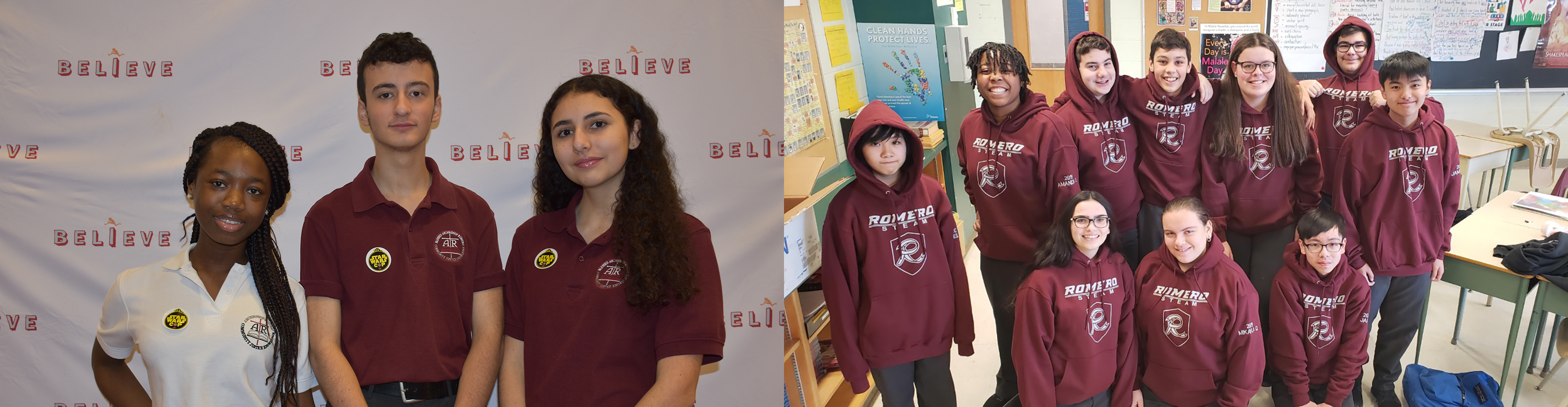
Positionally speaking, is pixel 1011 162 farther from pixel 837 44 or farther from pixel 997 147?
pixel 837 44

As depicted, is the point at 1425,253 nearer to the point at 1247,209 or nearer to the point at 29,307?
the point at 1247,209

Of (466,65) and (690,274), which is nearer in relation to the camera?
(690,274)

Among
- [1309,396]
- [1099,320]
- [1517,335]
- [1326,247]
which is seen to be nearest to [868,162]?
[1099,320]

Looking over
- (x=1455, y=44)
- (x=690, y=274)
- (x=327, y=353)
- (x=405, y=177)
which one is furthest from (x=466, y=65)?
(x=1455, y=44)

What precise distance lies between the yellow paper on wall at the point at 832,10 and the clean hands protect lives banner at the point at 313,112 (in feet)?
4.45

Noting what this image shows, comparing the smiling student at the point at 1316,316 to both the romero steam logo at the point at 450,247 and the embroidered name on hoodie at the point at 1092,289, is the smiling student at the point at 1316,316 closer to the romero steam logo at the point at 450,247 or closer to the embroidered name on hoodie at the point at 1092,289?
the embroidered name on hoodie at the point at 1092,289

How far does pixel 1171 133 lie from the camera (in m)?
2.84

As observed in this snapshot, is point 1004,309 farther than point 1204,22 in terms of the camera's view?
No

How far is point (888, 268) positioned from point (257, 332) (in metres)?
1.49

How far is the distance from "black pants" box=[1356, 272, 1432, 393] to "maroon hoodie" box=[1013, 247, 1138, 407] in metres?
1.15

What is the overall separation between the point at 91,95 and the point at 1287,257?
346 centimetres

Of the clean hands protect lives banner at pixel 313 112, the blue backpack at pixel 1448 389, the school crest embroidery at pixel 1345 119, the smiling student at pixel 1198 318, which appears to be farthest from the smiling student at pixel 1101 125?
the blue backpack at pixel 1448 389

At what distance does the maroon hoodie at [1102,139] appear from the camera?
9.07 feet

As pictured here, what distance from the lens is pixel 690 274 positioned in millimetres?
1612
